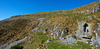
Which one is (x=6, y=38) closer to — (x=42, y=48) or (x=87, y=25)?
(x=42, y=48)

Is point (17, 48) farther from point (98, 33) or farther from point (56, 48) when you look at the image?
point (98, 33)

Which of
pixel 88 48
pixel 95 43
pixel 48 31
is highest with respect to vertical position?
pixel 48 31

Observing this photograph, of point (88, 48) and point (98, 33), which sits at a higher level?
point (98, 33)

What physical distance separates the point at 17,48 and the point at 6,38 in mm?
11519

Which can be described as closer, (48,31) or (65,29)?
(65,29)

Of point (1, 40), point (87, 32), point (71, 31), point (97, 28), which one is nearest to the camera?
point (97, 28)

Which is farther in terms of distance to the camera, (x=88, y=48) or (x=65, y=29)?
(x=65, y=29)

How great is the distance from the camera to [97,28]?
309 inches

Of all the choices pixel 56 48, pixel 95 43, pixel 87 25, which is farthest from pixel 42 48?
pixel 87 25

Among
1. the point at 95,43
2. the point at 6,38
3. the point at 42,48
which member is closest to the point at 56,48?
the point at 42,48

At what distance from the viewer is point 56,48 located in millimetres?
9664

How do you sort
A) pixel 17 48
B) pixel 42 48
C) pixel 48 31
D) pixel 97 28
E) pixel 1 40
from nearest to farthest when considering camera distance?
pixel 97 28
pixel 42 48
pixel 17 48
pixel 48 31
pixel 1 40

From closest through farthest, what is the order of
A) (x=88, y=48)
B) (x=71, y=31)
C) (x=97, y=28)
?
1. (x=88, y=48)
2. (x=97, y=28)
3. (x=71, y=31)

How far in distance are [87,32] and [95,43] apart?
238 cm
